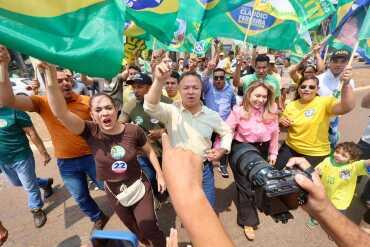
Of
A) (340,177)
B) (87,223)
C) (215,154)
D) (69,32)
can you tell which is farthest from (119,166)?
(340,177)

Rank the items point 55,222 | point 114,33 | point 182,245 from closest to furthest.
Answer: point 114,33, point 182,245, point 55,222

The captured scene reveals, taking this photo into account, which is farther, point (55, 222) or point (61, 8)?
point (55, 222)

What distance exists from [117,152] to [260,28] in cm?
295

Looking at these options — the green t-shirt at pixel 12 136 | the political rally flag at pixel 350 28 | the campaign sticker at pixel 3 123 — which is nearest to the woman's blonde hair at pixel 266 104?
the political rally flag at pixel 350 28

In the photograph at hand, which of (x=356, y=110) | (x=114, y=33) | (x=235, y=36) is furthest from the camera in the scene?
(x=356, y=110)

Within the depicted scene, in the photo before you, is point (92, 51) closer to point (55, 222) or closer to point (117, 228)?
point (117, 228)

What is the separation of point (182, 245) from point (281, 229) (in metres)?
1.19

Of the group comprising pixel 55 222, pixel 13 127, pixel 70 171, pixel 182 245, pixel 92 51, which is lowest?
pixel 55 222

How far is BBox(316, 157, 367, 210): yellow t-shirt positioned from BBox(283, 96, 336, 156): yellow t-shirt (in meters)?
0.19

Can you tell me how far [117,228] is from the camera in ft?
11.3

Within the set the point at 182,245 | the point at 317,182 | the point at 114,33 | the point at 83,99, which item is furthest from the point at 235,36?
the point at 317,182

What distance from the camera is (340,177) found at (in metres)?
3.00

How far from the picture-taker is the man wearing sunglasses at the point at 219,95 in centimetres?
423

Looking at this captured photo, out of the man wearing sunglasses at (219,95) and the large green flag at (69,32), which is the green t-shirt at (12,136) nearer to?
the large green flag at (69,32)
